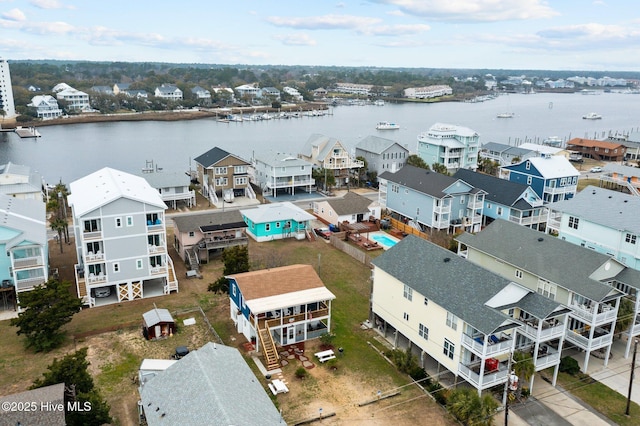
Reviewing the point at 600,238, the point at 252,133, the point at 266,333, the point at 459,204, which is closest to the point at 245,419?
the point at 266,333

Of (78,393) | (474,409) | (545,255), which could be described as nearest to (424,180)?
(545,255)

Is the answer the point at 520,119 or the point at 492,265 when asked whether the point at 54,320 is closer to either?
the point at 492,265

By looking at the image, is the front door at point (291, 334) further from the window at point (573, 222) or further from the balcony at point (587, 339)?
the window at point (573, 222)

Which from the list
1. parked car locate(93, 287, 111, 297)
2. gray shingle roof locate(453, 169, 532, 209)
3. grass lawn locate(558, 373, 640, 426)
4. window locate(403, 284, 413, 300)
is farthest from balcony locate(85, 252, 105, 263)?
gray shingle roof locate(453, 169, 532, 209)

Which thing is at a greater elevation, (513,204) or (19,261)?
(513,204)

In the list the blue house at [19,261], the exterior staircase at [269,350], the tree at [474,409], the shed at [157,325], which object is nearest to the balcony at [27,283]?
the blue house at [19,261]

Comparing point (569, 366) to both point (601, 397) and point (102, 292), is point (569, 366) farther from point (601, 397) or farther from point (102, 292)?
point (102, 292)
